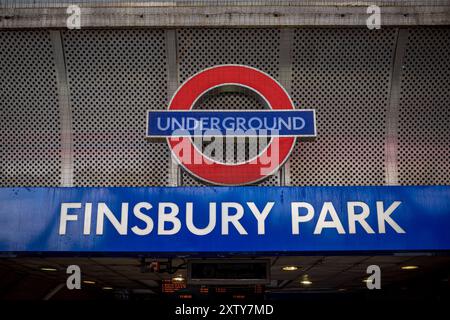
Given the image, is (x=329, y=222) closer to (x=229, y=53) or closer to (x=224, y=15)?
(x=229, y=53)

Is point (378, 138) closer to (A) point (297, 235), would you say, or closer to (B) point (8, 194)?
(A) point (297, 235)

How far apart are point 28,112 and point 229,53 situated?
3.27 meters

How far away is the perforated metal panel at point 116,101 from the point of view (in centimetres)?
709

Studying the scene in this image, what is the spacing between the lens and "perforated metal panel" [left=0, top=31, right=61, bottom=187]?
23.3ft

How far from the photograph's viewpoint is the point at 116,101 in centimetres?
722

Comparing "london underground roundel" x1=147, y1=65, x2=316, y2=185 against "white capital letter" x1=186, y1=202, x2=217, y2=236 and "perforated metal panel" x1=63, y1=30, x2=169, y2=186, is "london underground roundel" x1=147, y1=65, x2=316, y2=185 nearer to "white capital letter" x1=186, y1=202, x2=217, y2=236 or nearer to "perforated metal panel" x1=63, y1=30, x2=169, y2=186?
"perforated metal panel" x1=63, y1=30, x2=169, y2=186

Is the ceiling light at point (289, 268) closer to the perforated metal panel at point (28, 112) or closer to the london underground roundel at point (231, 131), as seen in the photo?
the london underground roundel at point (231, 131)

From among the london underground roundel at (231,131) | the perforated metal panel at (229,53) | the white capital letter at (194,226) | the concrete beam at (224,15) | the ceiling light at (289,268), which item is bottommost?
the ceiling light at (289,268)

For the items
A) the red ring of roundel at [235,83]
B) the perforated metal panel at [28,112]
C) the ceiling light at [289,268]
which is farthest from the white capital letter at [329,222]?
the perforated metal panel at [28,112]

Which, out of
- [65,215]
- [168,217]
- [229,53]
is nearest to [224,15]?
[229,53]

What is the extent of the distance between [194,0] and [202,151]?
2.33m

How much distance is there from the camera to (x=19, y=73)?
723 cm

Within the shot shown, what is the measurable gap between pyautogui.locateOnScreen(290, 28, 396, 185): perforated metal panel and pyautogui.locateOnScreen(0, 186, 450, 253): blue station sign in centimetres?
76
